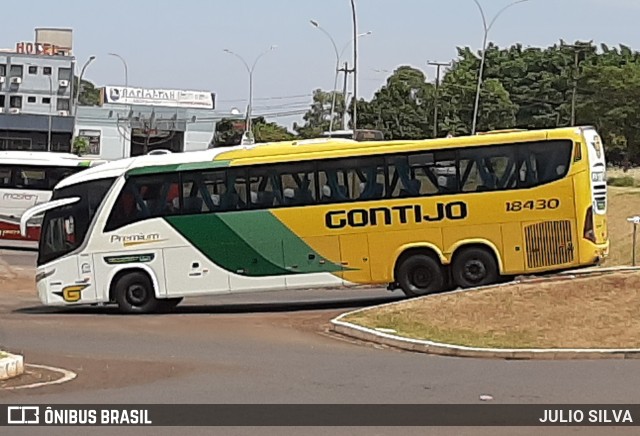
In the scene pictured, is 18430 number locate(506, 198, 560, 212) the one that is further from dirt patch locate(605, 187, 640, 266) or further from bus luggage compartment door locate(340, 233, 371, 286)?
dirt patch locate(605, 187, 640, 266)

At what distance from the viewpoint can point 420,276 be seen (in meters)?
22.2

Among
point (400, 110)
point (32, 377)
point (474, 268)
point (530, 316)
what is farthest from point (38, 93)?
point (32, 377)

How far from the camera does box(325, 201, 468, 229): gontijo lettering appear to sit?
21703 mm

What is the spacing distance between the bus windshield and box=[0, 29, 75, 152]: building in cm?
7519

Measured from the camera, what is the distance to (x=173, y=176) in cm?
2273

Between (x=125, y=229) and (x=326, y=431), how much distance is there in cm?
1404

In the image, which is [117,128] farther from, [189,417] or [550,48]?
[189,417]

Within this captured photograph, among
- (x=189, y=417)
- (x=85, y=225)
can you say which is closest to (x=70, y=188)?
(x=85, y=225)

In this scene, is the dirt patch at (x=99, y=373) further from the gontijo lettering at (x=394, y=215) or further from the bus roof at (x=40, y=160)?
the bus roof at (x=40, y=160)

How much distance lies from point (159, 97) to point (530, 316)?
273ft

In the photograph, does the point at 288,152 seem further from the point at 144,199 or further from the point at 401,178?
the point at 144,199

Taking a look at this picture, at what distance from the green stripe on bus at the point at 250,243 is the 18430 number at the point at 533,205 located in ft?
11.3

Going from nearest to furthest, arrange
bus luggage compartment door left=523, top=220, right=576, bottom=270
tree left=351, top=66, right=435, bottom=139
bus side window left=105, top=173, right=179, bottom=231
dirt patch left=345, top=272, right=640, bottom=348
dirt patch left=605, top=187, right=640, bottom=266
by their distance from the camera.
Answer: dirt patch left=345, top=272, right=640, bottom=348 < bus luggage compartment door left=523, top=220, right=576, bottom=270 < bus side window left=105, top=173, right=179, bottom=231 < dirt patch left=605, top=187, right=640, bottom=266 < tree left=351, top=66, right=435, bottom=139

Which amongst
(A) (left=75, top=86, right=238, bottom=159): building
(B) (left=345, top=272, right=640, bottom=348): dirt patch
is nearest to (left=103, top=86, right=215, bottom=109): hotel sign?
(A) (left=75, top=86, right=238, bottom=159): building
